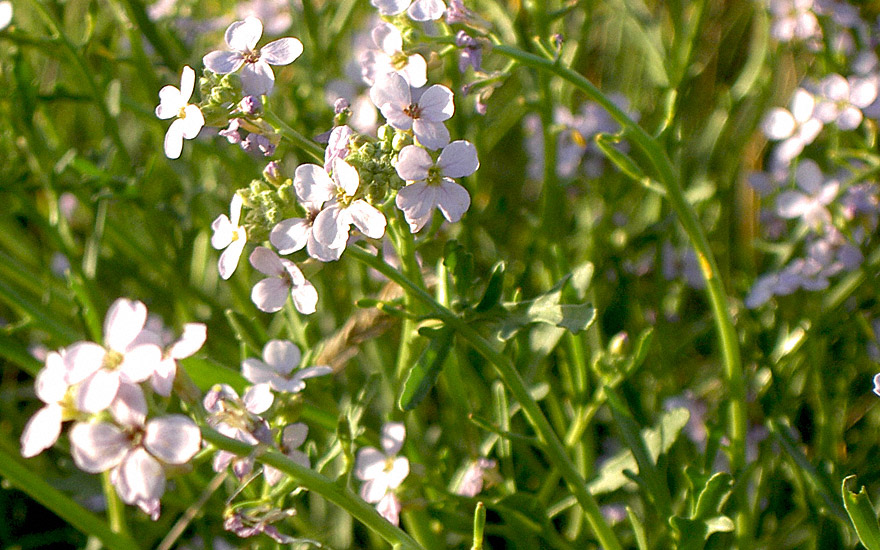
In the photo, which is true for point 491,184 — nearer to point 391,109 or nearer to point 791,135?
point 791,135

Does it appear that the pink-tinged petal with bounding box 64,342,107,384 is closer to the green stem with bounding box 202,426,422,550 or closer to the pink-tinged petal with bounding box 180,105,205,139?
the green stem with bounding box 202,426,422,550

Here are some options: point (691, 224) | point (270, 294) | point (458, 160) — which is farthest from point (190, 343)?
point (691, 224)

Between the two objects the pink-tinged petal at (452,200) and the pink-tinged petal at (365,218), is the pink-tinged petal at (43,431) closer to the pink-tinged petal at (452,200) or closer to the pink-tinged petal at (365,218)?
the pink-tinged petal at (365,218)

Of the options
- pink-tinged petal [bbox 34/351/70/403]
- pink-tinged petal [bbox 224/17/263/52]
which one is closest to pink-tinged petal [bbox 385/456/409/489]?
pink-tinged petal [bbox 34/351/70/403]

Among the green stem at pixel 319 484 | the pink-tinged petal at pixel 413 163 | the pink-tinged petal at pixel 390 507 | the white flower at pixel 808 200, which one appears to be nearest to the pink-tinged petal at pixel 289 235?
the pink-tinged petal at pixel 413 163

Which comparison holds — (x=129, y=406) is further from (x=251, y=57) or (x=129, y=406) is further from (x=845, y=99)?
(x=845, y=99)

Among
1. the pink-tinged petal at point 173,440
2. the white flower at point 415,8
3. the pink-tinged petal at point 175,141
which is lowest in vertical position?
the pink-tinged petal at point 173,440

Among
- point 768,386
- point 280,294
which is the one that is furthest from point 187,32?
point 768,386
